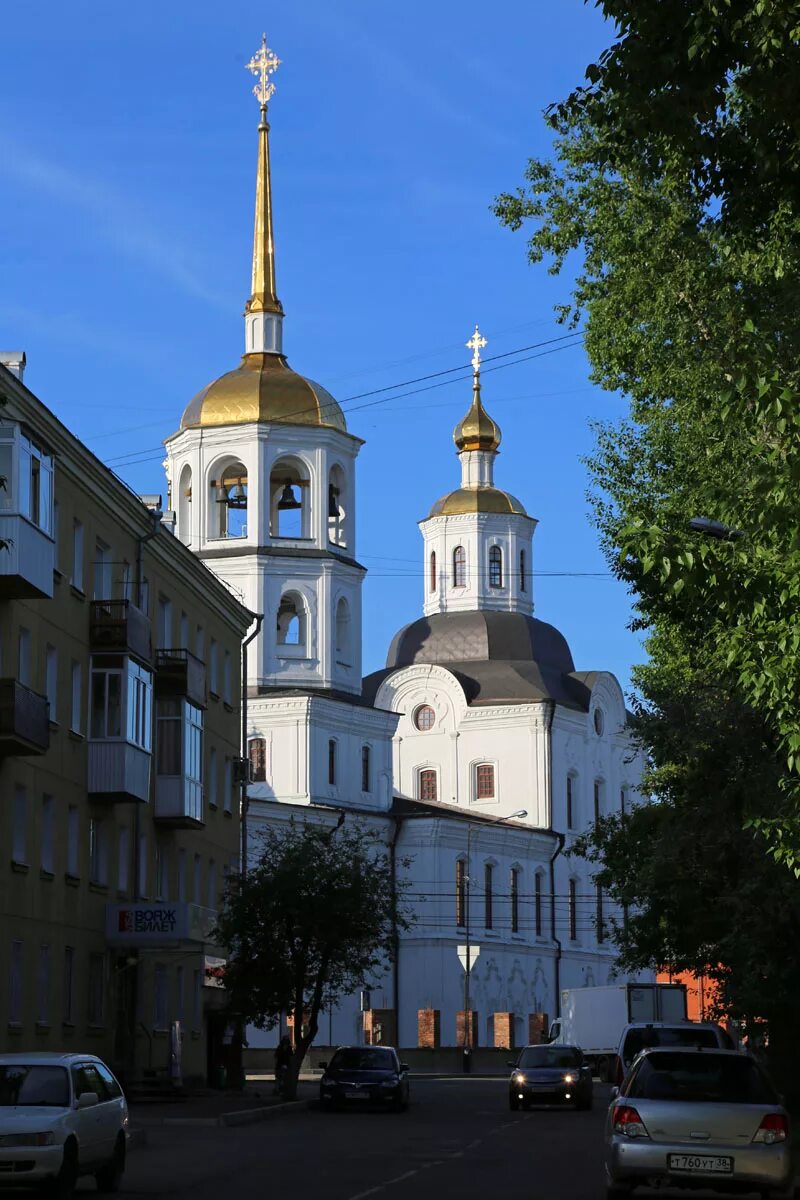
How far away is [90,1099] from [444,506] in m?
86.1

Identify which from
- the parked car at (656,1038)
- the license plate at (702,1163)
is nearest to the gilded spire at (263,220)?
the parked car at (656,1038)

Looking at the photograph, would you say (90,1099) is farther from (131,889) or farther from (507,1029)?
Result: (507,1029)

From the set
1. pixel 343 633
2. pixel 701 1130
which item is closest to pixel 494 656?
pixel 343 633

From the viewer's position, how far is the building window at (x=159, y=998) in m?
43.5

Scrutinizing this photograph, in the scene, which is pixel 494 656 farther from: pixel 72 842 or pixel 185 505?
pixel 72 842

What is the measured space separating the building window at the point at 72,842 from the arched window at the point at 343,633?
127 ft

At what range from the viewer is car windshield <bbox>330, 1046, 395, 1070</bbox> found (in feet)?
128

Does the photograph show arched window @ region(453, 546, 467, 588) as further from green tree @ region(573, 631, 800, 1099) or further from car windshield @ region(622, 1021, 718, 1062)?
car windshield @ region(622, 1021, 718, 1062)

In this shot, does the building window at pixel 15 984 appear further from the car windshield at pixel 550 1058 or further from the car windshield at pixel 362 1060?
the car windshield at pixel 550 1058

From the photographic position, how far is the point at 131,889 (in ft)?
138

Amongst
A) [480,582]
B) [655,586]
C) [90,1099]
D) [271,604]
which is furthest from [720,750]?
[480,582]

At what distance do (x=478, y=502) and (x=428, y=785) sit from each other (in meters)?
15.1

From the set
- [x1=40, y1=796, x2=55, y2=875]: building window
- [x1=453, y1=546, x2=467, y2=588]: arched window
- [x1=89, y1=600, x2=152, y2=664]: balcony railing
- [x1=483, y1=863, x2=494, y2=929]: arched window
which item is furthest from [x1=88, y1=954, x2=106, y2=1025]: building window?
[x1=453, y1=546, x2=467, y2=588]: arched window

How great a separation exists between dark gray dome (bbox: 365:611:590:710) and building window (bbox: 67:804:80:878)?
57.6m
